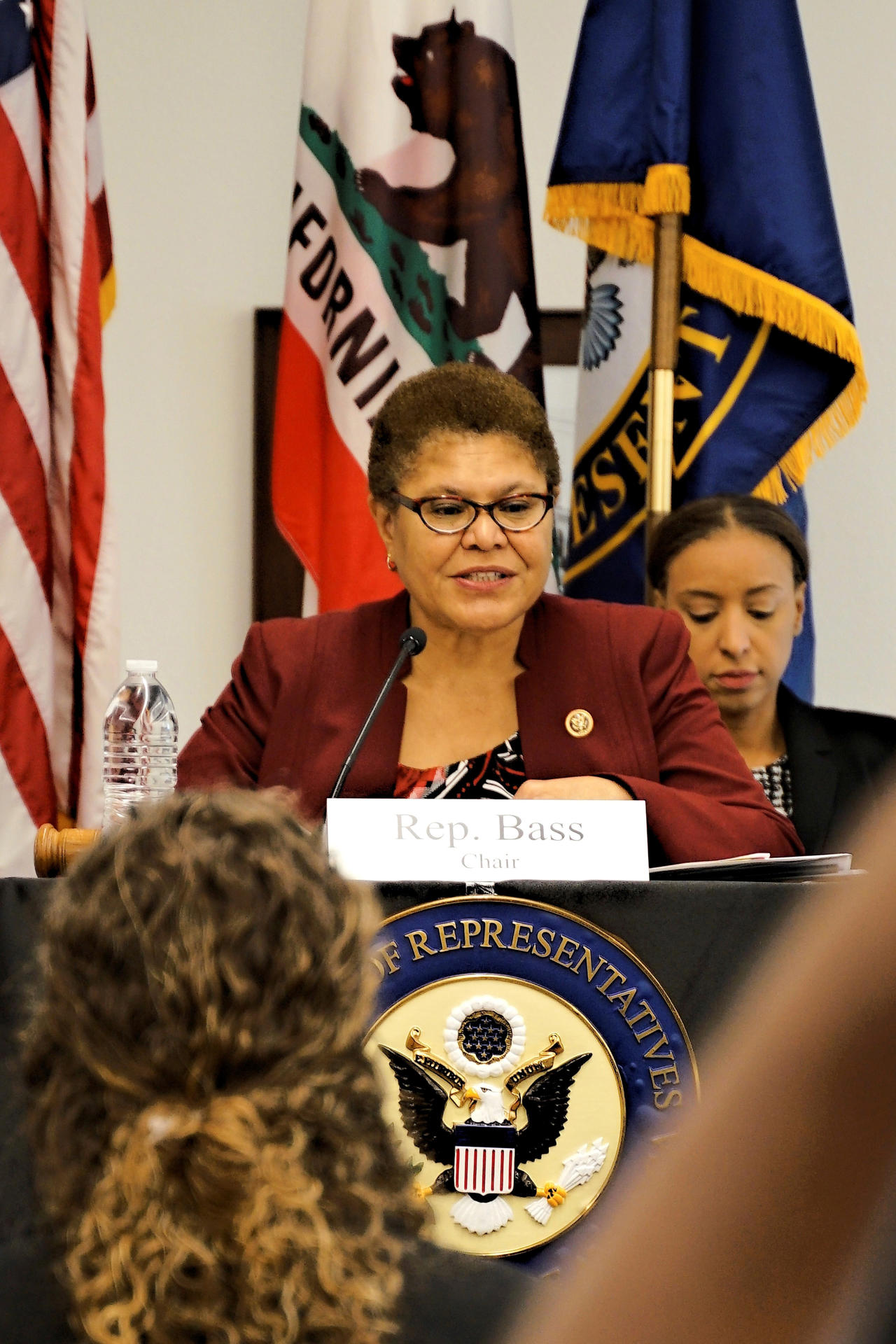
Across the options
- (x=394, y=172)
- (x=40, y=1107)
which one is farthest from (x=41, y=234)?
(x=40, y=1107)

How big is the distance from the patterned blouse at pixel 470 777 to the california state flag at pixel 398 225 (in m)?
1.24

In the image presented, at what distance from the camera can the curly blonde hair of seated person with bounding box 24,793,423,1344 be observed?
744 mm

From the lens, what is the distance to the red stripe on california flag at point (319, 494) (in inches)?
138

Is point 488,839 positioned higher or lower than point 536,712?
lower

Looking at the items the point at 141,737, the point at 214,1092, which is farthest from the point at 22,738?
the point at 214,1092

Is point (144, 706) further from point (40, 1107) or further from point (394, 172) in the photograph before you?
point (40, 1107)

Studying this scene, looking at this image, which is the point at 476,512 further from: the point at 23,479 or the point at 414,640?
the point at 23,479

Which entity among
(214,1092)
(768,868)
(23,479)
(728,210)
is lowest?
(214,1092)

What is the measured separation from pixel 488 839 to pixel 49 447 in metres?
1.69

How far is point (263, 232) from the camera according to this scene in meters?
4.15

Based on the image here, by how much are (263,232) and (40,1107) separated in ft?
11.8

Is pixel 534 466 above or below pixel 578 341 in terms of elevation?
below

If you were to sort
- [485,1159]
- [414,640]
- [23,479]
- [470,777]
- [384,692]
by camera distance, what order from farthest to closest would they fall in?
[23,479] → [470,777] → [414,640] → [384,692] → [485,1159]

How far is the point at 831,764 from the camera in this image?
2.88 m
